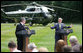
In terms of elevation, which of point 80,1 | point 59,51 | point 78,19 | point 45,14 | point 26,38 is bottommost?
point 59,51

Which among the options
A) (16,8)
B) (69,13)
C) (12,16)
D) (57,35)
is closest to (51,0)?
(69,13)

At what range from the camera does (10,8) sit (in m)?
58.9

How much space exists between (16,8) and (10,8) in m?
1.23

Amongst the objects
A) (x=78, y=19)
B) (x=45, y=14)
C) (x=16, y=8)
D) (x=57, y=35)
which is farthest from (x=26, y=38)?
(x=16, y=8)

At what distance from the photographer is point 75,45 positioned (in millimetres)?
7730

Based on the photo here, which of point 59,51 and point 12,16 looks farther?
point 12,16

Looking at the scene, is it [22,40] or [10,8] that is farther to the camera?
[10,8]

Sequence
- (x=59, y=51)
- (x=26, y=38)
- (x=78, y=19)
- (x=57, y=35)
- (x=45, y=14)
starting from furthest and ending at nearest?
1. (x=78, y=19)
2. (x=45, y=14)
3. (x=57, y=35)
4. (x=26, y=38)
5. (x=59, y=51)

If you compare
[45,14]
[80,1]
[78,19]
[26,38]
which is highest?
[80,1]

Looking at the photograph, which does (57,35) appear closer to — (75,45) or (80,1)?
(75,45)

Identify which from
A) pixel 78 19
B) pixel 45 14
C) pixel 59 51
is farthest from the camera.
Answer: pixel 78 19

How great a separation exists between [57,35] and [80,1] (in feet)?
146

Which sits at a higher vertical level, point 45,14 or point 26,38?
point 45,14

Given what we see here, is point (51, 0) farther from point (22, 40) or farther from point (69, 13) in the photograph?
point (22, 40)
